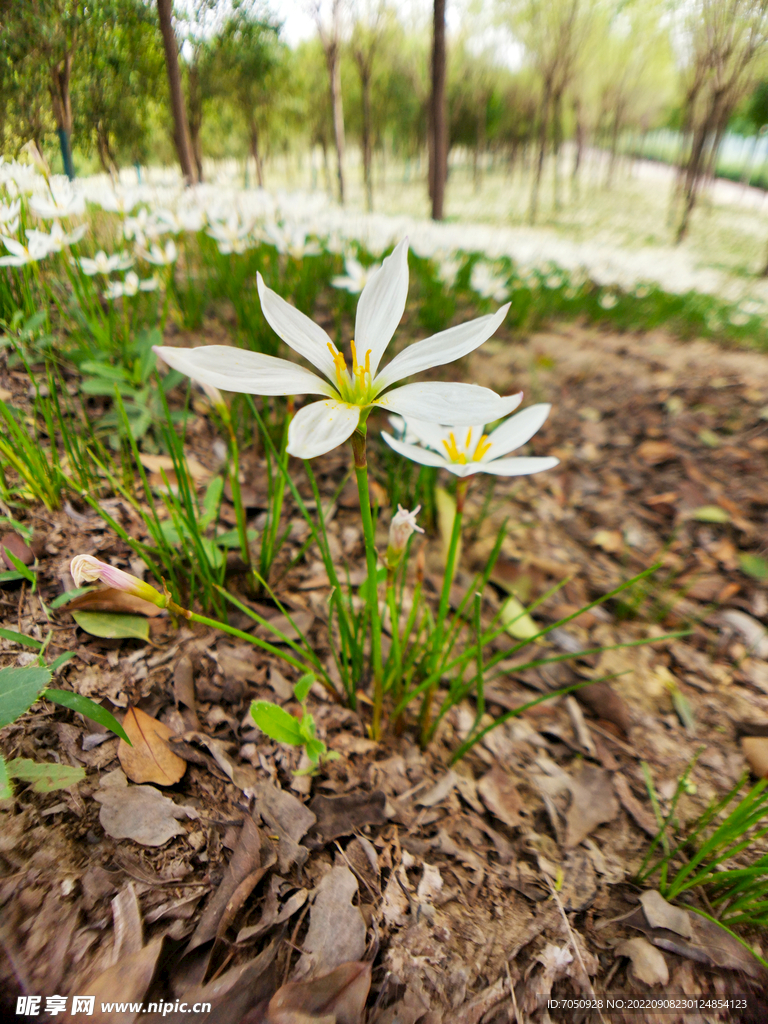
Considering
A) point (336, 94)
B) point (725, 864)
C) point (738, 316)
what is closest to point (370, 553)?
point (725, 864)

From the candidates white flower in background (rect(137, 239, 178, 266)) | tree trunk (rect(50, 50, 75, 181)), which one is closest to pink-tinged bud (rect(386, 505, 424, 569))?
tree trunk (rect(50, 50, 75, 181))

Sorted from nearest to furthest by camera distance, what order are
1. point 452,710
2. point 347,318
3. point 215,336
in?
point 452,710, point 215,336, point 347,318

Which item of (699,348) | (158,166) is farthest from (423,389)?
(699,348)

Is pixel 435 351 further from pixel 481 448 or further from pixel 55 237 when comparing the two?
pixel 55 237

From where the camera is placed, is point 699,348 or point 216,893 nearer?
point 216,893

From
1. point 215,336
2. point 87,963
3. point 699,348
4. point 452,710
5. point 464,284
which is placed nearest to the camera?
point 87,963

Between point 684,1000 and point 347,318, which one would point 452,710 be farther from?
point 347,318

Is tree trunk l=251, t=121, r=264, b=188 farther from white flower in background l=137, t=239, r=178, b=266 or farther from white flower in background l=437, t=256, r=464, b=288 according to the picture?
white flower in background l=437, t=256, r=464, b=288
